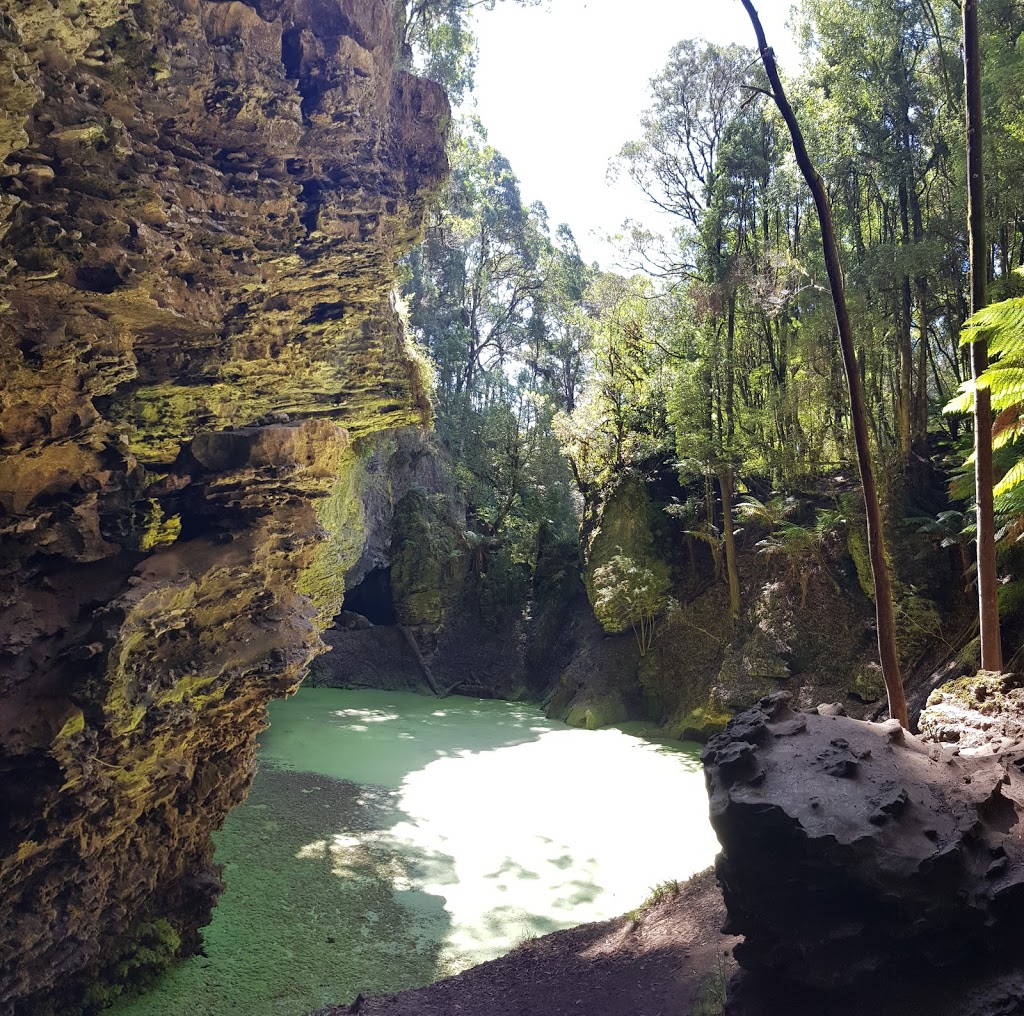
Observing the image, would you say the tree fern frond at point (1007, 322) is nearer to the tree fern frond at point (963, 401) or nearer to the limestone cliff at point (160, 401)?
the tree fern frond at point (963, 401)

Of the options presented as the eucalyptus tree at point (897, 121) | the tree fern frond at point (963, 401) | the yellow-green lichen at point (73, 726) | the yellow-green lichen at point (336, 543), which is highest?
the eucalyptus tree at point (897, 121)

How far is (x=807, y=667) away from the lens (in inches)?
468

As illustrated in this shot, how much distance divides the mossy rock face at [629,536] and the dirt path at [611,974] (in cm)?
978

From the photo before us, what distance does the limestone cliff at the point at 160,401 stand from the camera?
475cm

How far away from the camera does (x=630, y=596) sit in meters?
14.7

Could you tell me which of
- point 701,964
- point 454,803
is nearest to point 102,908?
point 701,964

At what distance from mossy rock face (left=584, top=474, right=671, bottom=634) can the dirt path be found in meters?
9.78

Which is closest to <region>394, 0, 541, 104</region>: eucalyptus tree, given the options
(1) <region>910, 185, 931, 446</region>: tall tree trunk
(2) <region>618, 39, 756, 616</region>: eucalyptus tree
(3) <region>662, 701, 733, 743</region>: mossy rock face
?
(2) <region>618, 39, 756, 616</region>: eucalyptus tree

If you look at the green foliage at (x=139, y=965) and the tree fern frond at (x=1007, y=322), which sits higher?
the tree fern frond at (x=1007, y=322)

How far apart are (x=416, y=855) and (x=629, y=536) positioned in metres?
9.04

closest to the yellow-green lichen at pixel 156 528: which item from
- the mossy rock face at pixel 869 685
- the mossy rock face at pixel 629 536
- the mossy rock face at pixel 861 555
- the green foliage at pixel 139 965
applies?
the green foliage at pixel 139 965

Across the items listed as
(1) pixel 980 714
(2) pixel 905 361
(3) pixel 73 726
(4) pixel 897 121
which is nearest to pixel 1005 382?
(1) pixel 980 714

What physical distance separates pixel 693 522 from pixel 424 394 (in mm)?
7918

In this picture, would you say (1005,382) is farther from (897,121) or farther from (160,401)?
(897,121)
